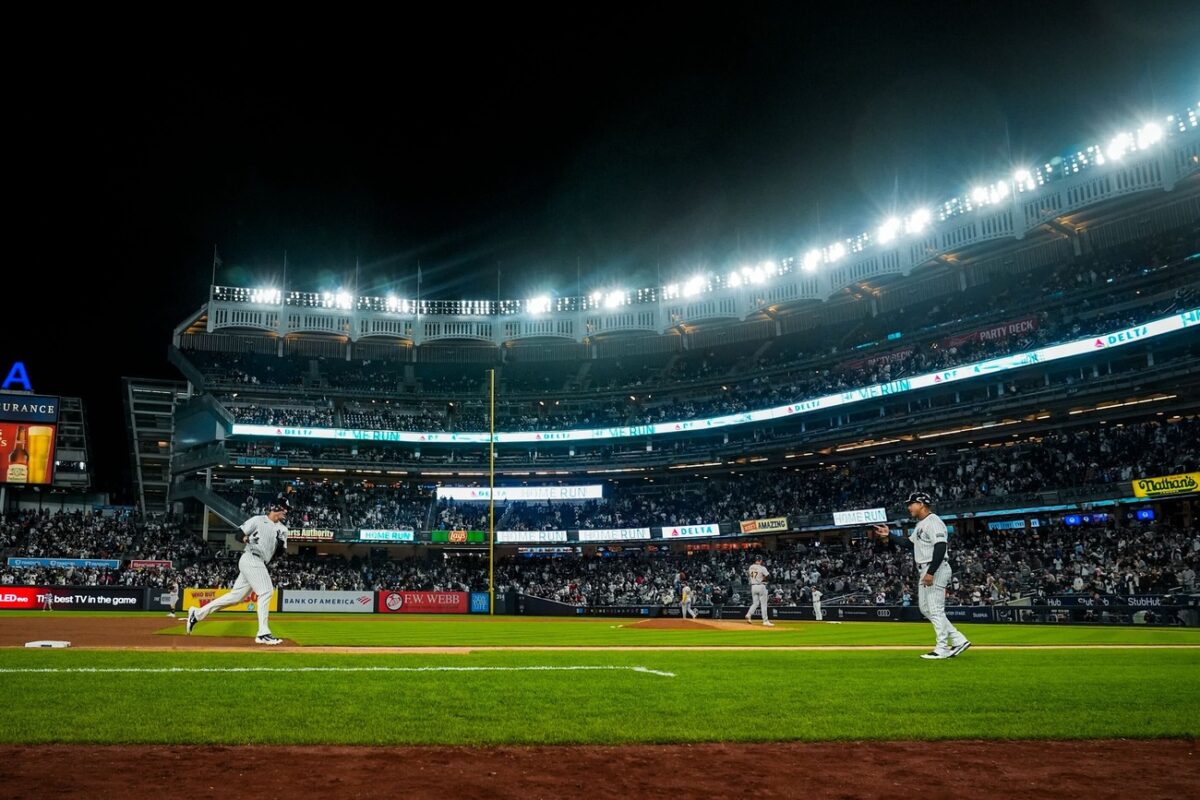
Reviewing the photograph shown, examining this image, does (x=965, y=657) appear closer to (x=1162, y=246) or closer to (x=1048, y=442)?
(x=1048, y=442)

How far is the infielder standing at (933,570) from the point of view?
1097 cm

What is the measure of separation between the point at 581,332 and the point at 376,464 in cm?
1864

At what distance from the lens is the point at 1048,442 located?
1665 inches

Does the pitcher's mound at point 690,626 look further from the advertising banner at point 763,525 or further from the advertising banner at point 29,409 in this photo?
the advertising banner at point 29,409

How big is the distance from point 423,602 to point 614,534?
13.9 meters

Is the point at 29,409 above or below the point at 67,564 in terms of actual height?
above

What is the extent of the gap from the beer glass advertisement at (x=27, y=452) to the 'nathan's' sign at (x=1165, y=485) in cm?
5956

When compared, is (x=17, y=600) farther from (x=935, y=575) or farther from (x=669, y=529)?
(x=935, y=575)

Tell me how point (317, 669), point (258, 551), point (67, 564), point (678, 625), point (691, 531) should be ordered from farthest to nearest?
1. point (691, 531)
2. point (67, 564)
3. point (678, 625)
4. point (258, 551)
5. point (317, 669)

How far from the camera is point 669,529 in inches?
2036

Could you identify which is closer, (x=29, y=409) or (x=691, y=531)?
(x=29, y=409)

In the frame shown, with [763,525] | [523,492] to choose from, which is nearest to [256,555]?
[763,525]

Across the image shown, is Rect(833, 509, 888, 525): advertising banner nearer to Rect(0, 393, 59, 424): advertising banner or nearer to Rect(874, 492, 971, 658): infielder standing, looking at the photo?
Rect(874, 492, 971, 658): infielder standing

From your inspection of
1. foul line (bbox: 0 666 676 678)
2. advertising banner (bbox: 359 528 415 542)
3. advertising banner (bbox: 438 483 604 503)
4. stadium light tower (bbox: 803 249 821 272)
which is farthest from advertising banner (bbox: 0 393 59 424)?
stadium light tower (bbox: 803 249 821 272)
